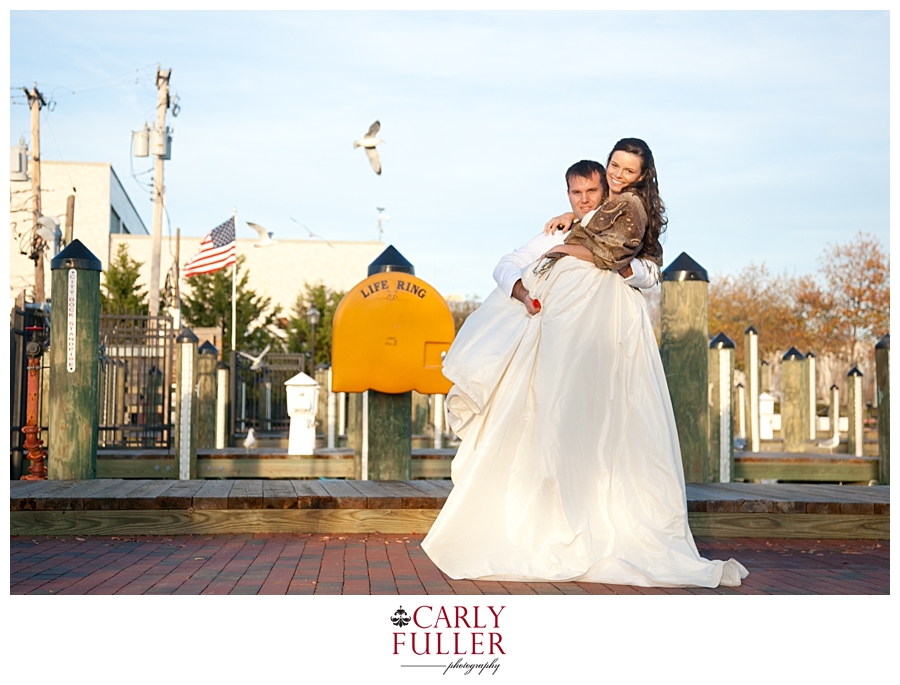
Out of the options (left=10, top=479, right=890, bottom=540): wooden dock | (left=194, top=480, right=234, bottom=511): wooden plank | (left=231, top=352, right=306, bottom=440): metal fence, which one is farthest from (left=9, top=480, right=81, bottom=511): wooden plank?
(left=231, top=352, right=306, bottom=440): metal fence

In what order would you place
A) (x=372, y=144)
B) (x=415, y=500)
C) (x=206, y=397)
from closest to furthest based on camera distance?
(x=415, y=500), (x=206, y=397), (x=372, y=144)

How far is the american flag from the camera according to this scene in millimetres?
26562

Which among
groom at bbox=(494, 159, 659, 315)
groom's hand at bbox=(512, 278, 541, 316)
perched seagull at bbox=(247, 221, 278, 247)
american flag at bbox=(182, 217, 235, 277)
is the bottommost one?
groom's hand at bbox=(512, 278, 541, 316)

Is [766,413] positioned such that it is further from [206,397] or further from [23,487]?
[23,487]

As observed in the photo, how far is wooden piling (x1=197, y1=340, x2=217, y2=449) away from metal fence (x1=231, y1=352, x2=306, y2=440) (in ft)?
10.7

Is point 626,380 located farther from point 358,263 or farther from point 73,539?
point 358,263

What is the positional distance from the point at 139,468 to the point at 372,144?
14.9 metres

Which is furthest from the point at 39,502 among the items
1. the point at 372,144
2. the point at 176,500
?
the point at 372,144

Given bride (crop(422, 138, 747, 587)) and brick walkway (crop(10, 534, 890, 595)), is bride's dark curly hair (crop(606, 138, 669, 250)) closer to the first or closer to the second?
bride (crop(422, 138, 747, 587))

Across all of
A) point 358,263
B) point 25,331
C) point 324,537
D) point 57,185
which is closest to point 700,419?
point 324,537

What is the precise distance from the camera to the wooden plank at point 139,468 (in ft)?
42.5

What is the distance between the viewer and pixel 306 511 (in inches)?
253
